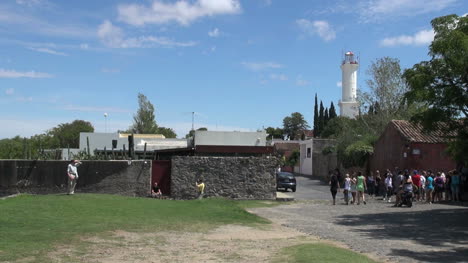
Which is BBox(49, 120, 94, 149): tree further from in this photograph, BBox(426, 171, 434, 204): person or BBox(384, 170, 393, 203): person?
BBox(426, 171, 434, 204): person

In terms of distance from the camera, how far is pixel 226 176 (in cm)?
2566

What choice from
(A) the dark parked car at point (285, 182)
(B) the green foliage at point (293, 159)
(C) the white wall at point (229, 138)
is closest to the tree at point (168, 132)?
(B) the green foliage at point (293, 159)

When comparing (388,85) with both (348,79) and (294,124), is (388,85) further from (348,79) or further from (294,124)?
(294,124)

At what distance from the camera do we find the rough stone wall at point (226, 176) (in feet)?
83.6

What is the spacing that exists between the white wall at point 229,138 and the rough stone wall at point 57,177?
49.9 ft

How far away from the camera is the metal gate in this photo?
2541 cm

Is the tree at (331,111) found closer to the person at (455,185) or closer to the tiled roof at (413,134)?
the tiled roof at (413,134)

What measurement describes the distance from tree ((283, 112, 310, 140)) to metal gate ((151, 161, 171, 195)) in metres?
89.6

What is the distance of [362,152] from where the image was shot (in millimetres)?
36562

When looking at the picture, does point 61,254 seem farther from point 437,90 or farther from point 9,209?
point 437,90

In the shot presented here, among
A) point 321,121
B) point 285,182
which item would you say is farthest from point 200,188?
point 321,121

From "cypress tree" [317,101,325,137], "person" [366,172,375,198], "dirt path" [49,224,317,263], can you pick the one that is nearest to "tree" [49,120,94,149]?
"cypress tree" [317,101,325,137]

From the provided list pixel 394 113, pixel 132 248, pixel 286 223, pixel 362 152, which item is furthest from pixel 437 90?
pixel 394 113

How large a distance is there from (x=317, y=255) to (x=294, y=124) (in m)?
106
